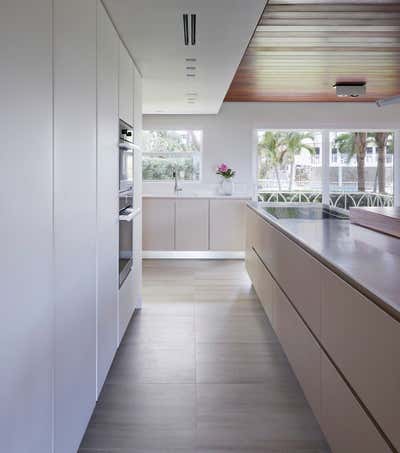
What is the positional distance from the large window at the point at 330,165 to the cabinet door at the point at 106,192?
4.61 metres

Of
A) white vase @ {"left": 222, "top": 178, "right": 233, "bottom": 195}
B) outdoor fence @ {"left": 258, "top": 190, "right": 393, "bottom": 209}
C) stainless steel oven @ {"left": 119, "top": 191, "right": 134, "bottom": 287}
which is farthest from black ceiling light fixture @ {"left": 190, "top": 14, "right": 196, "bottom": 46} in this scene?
outdoor fence @ {"left": 258, "top": 190, "right": 393, "bottom": 209}

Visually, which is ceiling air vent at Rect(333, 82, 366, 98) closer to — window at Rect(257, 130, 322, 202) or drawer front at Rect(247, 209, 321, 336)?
window at Rect(257, 130, 322, 202)

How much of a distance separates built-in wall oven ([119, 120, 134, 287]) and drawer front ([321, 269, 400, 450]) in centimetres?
163

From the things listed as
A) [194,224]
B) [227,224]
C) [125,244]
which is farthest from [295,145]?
[125,244]

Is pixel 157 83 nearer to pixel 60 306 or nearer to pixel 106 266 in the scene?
pixel 106 266

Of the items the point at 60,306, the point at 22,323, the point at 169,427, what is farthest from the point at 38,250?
the point at 169,427

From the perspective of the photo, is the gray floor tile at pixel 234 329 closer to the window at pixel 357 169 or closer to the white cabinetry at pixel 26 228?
the white cabinetry at pixel 26 228

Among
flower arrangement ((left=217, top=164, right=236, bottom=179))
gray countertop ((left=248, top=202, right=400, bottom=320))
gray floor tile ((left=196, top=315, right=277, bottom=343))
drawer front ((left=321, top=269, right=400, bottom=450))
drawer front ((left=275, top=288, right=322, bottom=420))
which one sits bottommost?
gray floor tile ((left=196, top=315, right=277, bottom=343))

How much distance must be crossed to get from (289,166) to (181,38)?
4551 mm

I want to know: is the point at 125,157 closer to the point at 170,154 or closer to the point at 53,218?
the point at 53,218

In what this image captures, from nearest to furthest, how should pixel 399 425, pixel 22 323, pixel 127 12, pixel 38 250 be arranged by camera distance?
pixel 399 425, pixel 22 323, pixel 38 250, pixel 127 12

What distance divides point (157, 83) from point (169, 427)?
10.2 ft

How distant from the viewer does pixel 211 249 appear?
669cm

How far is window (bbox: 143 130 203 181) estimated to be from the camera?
285 inches
